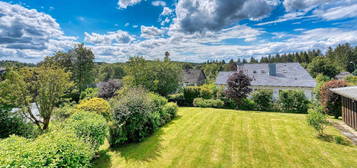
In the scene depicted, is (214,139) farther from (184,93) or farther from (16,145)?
(184,93)

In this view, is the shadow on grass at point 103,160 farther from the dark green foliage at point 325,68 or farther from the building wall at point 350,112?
the dark green foliage at point 325,68

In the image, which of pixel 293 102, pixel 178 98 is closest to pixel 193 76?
pixel 178 98

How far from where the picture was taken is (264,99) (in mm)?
15227

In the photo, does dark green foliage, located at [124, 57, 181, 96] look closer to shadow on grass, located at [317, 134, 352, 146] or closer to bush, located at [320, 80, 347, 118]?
shadow on grass, located at [317, 134, 352, 146]

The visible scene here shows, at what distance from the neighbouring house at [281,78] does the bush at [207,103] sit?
16.4 ft

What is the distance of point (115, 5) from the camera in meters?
12.4

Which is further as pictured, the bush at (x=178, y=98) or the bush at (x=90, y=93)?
the bush at (x=178, y=98)

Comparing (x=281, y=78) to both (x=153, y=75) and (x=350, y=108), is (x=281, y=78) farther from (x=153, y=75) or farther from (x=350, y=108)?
(x=153, y=75)

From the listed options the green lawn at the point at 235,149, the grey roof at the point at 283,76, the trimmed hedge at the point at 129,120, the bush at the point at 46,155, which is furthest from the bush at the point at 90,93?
the grey roof at the point at 283,76

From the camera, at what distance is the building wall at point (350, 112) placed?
25.0ft

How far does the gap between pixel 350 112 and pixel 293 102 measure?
6307 millimetres

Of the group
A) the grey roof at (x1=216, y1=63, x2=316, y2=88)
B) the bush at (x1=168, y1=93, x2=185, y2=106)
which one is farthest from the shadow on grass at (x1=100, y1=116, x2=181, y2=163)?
the grey roof at (x1=216, y1=63, x2=316, y2=88)

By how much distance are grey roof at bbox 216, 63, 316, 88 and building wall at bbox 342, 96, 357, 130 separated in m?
11.5

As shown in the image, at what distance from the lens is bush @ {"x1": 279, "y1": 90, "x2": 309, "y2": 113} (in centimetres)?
1393
